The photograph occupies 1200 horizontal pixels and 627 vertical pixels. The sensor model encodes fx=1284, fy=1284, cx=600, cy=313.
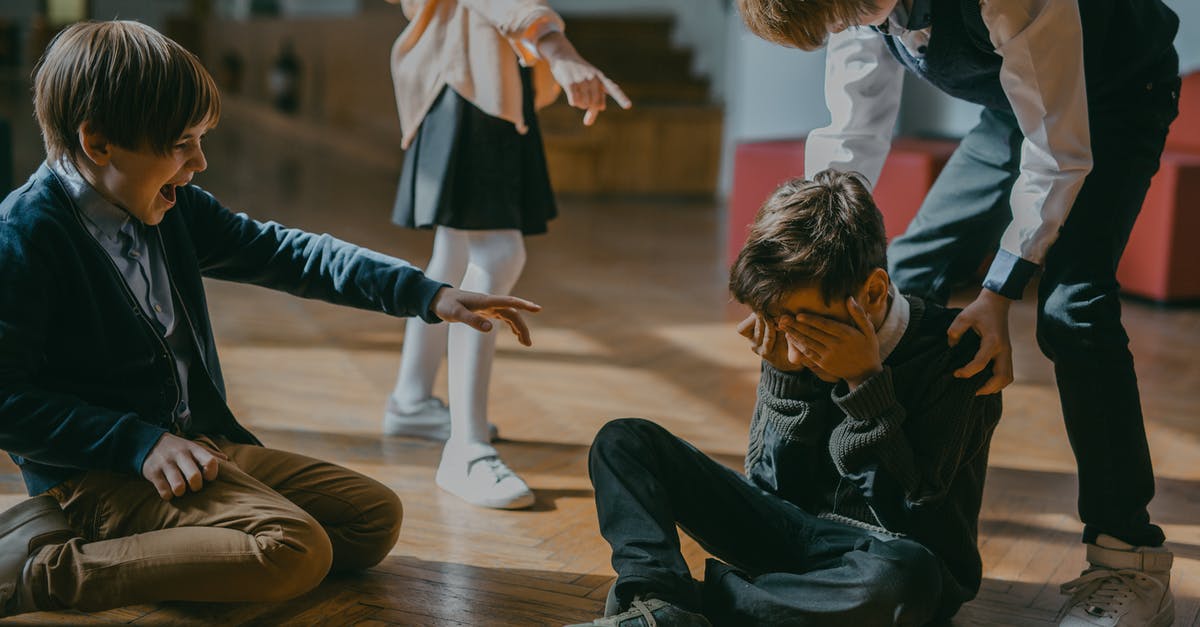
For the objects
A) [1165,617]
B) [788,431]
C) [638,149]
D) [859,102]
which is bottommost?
[638,149]

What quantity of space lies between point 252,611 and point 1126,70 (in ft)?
4.14

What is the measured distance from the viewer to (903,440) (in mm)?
1483

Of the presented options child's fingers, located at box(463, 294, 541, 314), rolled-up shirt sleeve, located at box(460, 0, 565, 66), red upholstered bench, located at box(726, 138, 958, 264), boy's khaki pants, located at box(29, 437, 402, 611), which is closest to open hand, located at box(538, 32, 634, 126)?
rolled-up shirt sleeve, located at box(460, 0, 565, 66)

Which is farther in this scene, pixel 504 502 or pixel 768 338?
pixel 504 502

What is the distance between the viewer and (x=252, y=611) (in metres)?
1.59

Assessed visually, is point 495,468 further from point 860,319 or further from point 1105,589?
point 1105,589

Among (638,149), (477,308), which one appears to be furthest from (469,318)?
(638,149)

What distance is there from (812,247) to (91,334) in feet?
2.75

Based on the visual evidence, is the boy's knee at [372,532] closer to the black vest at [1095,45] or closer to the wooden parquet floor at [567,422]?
the wooden parquet floor at [567,422]

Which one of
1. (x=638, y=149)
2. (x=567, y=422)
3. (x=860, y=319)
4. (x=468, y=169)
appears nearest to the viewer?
(x=860, y=319)

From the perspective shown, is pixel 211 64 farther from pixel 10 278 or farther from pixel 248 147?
pixel 10 278

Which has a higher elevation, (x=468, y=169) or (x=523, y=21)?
(x=523, y=21)

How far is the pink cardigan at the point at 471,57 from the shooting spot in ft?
6.47

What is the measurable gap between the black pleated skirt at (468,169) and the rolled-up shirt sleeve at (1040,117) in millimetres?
864
